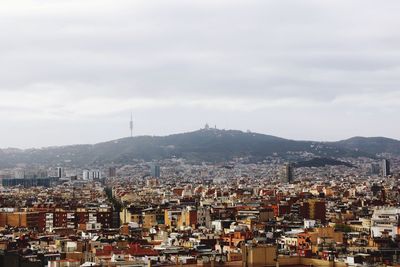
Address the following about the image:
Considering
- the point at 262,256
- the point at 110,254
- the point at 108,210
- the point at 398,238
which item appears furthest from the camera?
the point at 108,210

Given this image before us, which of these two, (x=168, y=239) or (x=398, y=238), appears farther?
(x=168, y=239)

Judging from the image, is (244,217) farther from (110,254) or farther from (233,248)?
(110,254)

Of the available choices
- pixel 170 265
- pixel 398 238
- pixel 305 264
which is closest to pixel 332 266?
pixel 305 264

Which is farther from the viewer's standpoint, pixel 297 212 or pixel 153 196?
pixel 153 196

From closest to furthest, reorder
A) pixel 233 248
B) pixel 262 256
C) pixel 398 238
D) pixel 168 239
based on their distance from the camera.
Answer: pixel 262 256 < pixel 233 248 < pixel 398 238 < pixel 168 239

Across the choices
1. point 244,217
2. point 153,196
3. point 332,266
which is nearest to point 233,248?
point 332,266

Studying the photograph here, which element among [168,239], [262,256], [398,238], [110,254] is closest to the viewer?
[262,256]

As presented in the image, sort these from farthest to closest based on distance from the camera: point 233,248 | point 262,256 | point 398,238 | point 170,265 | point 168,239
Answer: point 168,239
point 398,238
point 233,248
point 170,265
point 262,256

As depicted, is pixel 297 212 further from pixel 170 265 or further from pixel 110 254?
pixel 170 265
